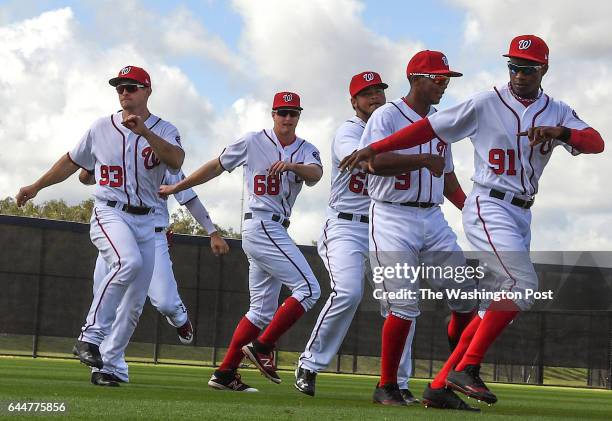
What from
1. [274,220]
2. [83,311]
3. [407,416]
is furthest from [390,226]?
[83,311]

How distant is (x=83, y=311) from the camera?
21.8m

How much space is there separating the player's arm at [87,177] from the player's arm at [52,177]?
16cm

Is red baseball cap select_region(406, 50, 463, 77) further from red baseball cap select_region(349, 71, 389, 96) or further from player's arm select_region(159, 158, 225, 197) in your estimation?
player's arm select_region(159, 158, 225, 197)

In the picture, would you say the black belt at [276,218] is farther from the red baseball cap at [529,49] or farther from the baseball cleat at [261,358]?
the red baseball cap at [529,49]

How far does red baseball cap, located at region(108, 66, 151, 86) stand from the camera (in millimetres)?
8844

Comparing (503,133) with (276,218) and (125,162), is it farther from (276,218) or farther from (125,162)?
(125,162)

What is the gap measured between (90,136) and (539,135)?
13.0 ft

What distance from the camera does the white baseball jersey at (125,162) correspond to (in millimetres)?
8859

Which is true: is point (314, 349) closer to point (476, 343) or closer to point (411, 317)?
point (411, 317)

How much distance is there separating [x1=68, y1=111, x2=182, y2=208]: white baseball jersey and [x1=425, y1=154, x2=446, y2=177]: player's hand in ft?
8.29

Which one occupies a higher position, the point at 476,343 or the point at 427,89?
the point at 427,89

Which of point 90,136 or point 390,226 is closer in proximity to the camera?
point 390,226

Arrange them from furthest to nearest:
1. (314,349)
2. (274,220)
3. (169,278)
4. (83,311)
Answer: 1. (83,311)
2. (169,278)
3. (274,220)
4. (314,349)

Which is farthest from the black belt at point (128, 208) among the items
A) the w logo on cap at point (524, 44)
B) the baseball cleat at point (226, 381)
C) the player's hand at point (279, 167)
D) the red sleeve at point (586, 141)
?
the red sleeve at point (586, 141)
